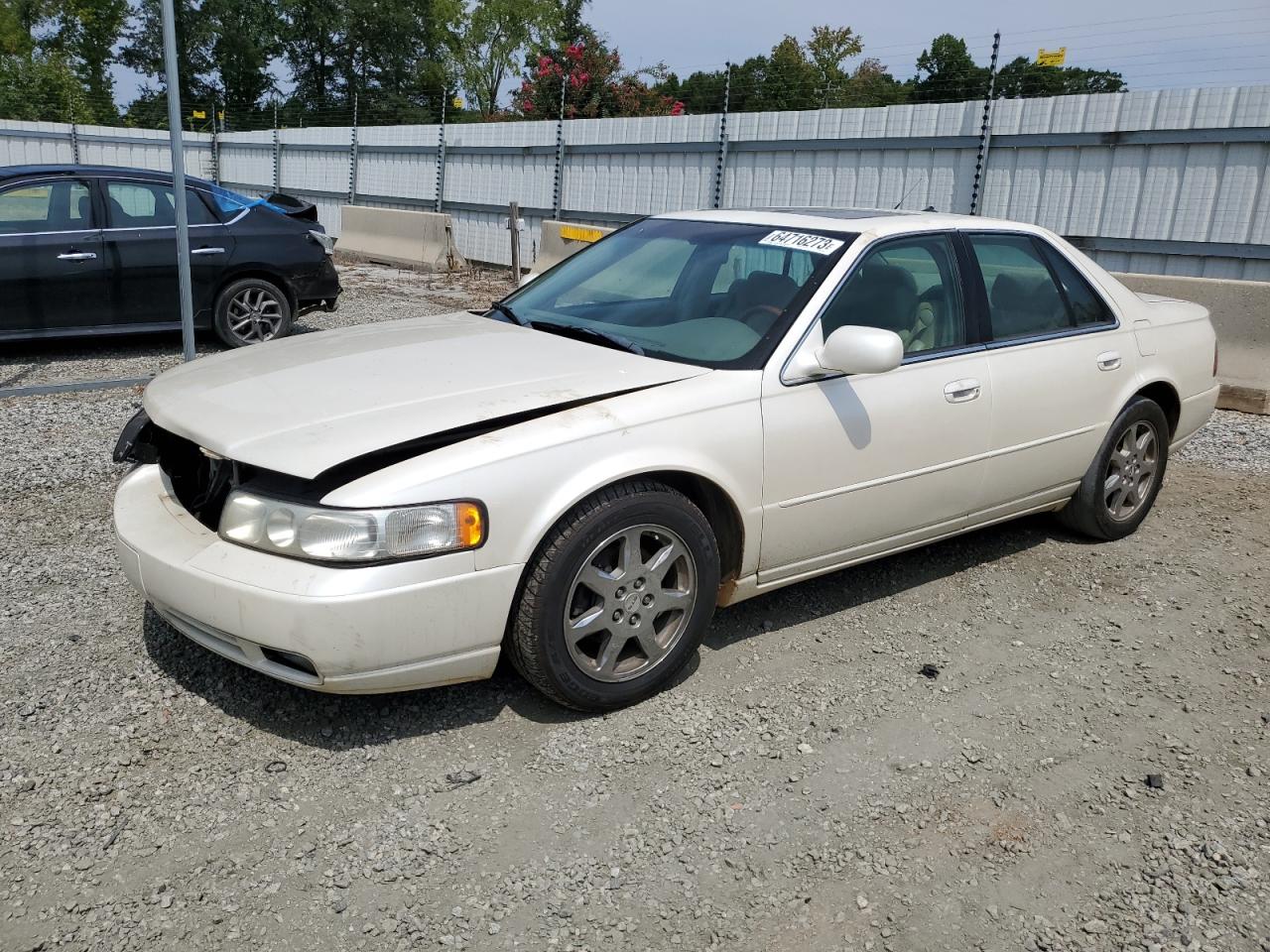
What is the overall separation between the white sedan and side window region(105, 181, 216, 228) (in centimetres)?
522

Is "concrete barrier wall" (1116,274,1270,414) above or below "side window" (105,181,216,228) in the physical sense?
below

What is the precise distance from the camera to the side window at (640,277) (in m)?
4.23

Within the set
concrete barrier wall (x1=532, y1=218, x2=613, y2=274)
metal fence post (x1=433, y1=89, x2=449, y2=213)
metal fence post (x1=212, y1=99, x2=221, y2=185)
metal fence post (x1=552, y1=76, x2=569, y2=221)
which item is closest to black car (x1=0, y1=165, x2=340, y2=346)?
concrete barrier wall (x1=532, y1=218, x2=613, y2=274)

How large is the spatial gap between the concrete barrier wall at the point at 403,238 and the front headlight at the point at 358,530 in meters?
13.4

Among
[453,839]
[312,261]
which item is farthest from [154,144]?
[453,839]

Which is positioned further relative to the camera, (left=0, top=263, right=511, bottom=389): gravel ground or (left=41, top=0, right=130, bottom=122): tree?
(left=41, top=0, right=130, bottom=122): tree

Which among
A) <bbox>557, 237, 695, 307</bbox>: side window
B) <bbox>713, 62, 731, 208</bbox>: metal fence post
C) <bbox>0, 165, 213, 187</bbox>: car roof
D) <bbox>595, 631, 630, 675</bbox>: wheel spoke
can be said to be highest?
<bbox>713, 62, 731, 208</bbox>: metal fence post

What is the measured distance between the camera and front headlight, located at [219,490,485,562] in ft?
9.25

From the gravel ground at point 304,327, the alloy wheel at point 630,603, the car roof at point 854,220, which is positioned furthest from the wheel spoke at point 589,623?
the gravel ground at point 304,327

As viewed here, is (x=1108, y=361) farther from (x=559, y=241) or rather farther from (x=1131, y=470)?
(x=559, y=241)

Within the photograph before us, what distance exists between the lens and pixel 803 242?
4008 millimetres

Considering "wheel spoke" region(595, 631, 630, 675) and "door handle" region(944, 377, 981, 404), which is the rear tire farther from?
"wheel spoke" region(595, 631, 630, 675)

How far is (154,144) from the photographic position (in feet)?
→ 85.9

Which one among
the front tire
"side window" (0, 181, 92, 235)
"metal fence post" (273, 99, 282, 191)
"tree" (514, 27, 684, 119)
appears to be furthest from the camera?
"tree" (514, 27, 684, 119)
